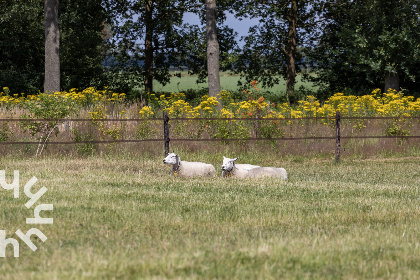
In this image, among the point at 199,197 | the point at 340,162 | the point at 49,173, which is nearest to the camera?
the point at 199,197

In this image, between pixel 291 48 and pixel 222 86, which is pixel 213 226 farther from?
pixel 222 86

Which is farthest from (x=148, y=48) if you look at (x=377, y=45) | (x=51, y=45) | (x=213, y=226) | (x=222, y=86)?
(x=213, y=226)

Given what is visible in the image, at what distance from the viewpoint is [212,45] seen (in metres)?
22.9

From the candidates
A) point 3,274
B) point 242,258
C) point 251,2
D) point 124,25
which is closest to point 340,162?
point 242,258

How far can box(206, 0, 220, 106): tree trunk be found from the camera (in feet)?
74.7

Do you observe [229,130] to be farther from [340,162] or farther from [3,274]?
[3,274]

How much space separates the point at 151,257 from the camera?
21.0 ft

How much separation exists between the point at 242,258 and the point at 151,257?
106cm

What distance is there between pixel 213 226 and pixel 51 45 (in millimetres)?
16236

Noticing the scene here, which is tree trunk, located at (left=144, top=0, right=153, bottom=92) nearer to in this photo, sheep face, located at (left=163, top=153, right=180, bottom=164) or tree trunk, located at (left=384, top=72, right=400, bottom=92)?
tree trunk, located at (left=384, top=72, right=400, bottom=92)

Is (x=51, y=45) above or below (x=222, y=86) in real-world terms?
below

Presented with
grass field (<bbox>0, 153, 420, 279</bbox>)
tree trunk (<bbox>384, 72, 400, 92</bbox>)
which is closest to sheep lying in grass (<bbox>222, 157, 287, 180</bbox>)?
grass field (<bbox>0, 153, 420, 279</bbox>)

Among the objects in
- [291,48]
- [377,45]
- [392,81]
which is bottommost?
[392,81]

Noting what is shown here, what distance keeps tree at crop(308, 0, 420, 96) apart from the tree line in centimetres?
5
